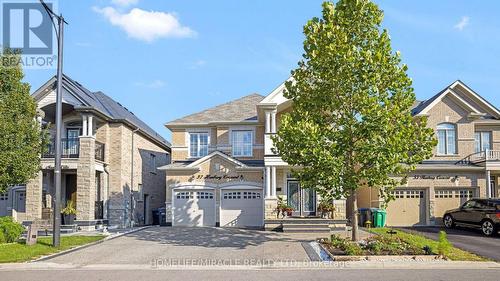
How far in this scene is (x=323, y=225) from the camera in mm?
23078

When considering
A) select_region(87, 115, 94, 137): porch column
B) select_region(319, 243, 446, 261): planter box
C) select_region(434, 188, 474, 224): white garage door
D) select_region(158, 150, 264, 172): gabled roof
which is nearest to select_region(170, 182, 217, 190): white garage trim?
select_region(158, 150, 264, 172): gabled roof

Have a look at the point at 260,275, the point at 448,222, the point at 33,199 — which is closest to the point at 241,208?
the point at 448,222

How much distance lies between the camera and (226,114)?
96.2 feet

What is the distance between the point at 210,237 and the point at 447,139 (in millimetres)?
14978

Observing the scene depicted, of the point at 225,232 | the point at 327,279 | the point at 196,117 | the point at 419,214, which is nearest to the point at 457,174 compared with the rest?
the point at 419,214

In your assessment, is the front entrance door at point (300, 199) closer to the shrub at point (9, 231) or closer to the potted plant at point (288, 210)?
the potted plant at point (288, 210)

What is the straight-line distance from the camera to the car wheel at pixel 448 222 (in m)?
24.8

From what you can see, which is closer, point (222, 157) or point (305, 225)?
point (305, 225)

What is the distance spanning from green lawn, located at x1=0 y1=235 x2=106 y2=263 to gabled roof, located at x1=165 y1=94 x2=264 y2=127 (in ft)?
35.5

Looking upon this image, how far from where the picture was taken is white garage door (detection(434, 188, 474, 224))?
2650cm

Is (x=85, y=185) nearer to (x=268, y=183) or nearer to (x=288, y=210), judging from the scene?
(x=268, y=183)

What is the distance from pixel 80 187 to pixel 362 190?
15343mm

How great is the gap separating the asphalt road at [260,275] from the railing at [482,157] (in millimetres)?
14445

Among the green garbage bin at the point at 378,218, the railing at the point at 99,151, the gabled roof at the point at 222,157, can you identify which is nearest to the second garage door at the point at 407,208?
the green garbage bin at the point at 378,218
